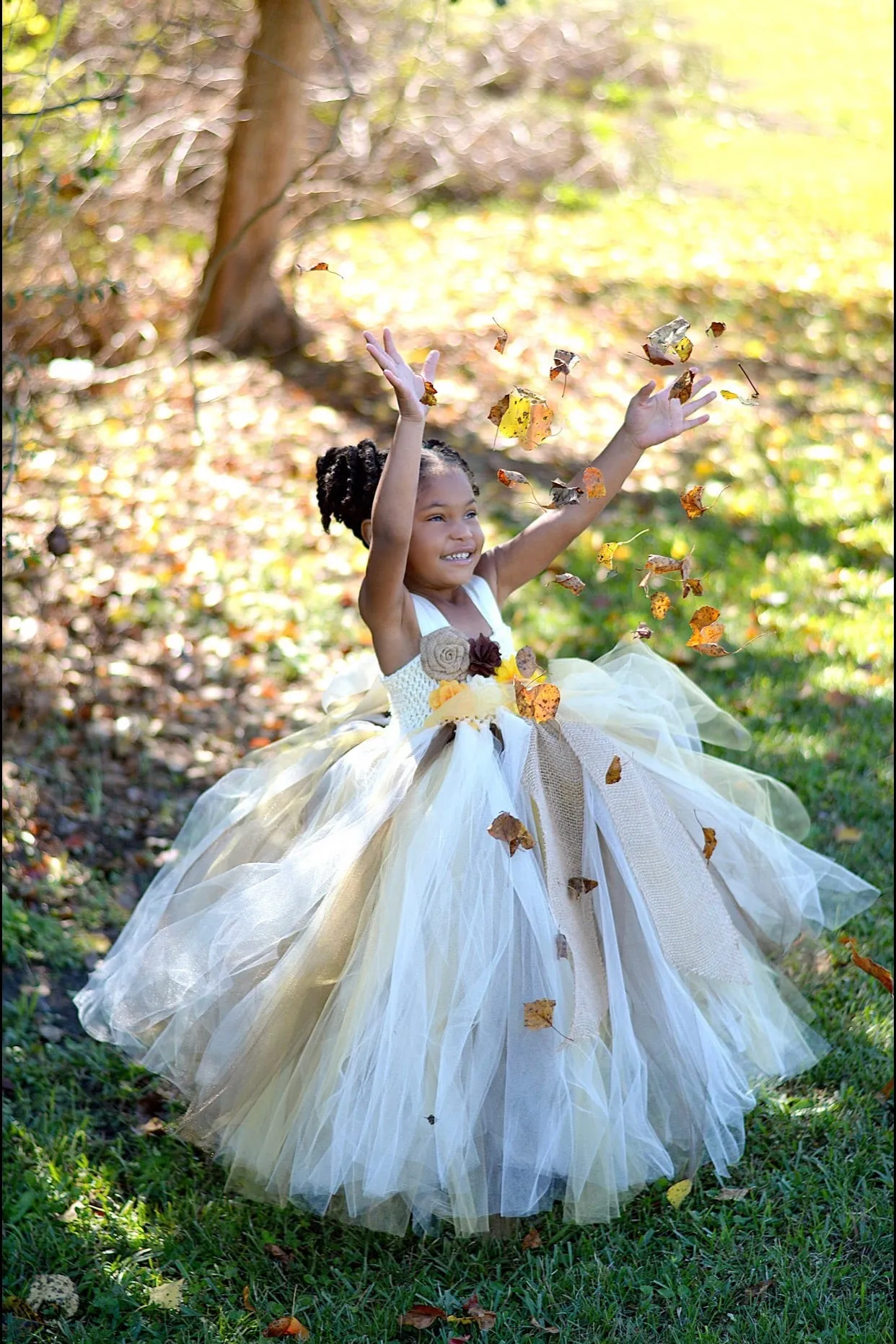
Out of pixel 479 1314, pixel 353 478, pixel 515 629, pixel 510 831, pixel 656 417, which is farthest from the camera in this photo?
pixel 515 629

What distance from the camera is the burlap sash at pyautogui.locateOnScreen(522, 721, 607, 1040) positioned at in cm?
266

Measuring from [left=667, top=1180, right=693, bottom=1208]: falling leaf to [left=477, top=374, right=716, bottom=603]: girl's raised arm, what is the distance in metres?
1.41

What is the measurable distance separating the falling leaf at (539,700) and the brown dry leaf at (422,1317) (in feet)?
3.80

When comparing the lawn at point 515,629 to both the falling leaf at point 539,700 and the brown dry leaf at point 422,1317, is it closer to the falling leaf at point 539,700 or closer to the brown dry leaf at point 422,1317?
the brown dry leaf at point 422,1317

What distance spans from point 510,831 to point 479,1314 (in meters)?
0.91

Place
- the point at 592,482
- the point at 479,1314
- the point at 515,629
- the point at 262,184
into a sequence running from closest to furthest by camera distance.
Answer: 1. the point at 479,1314
2. the point at 592,482
3. the point at 515,629
4. the point at 262,184

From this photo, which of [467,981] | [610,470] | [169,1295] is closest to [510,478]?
[610,470]

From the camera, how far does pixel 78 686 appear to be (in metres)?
4.91

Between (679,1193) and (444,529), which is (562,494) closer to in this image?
(444,529)

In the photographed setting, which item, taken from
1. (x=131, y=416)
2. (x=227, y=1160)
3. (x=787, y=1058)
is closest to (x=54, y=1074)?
(x=227, y=1160)

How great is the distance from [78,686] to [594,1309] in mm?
3080

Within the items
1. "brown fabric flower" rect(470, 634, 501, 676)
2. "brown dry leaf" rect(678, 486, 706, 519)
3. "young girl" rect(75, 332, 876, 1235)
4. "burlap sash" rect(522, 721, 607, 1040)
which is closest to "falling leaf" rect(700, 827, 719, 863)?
"young girl" rect(75, 332, 876, 1235)

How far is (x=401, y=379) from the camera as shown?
8.59ft

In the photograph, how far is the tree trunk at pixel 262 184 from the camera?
23.1ft
